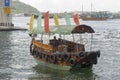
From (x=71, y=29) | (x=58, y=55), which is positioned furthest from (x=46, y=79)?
(x=71, y=29)

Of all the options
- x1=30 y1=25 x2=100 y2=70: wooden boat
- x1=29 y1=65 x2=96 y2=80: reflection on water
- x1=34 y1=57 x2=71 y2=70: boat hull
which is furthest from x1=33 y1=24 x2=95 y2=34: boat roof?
x1=29 y1=65 x2=96 y2=80: reflection on water

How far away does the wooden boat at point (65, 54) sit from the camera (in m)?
35.4

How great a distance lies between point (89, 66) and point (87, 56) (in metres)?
2.31

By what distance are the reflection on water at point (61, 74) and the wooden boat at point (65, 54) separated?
22.0 inches

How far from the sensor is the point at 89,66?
1471 inches

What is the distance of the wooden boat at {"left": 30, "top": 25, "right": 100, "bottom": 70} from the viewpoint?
3544 cm

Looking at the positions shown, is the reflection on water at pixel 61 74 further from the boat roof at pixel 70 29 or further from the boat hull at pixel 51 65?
the boat roof at pixel 70 29

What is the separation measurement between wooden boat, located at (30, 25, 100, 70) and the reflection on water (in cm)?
56

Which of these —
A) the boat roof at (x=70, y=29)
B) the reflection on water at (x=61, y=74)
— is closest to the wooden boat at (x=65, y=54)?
the boat roof at (x=70, y=29)

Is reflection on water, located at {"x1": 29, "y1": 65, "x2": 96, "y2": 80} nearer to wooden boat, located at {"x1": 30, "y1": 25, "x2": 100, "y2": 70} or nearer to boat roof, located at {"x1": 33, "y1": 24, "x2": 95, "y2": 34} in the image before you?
wooden boat, located at {"x1": 30, "y1": 25, "x2": 100, "y2": 70}

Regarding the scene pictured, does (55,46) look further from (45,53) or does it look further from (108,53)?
(108,53)

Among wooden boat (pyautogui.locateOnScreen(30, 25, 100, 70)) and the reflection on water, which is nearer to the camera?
the reflection on water

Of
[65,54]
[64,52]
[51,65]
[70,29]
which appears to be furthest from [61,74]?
[70,29]

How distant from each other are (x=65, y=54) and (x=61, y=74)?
6.18 ft
